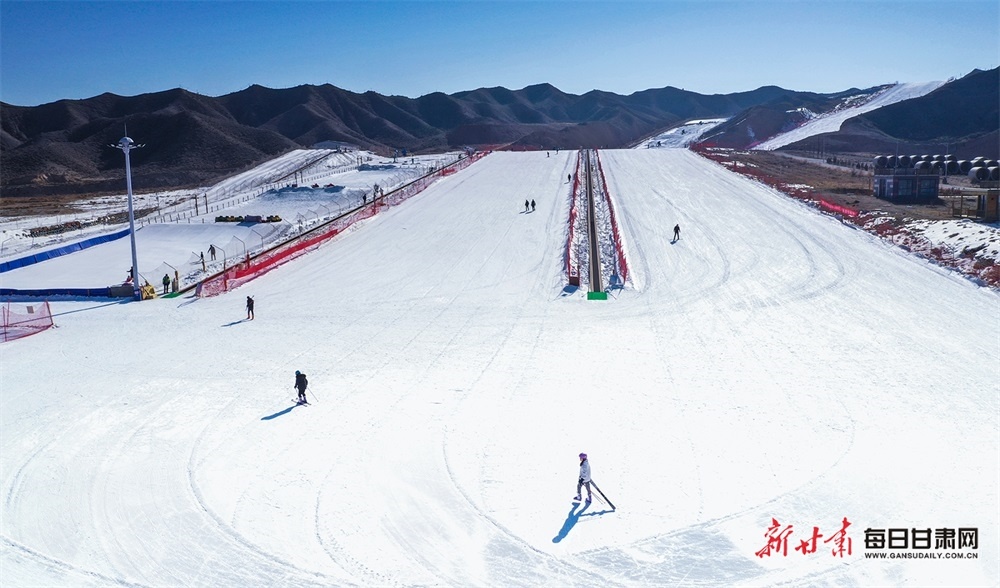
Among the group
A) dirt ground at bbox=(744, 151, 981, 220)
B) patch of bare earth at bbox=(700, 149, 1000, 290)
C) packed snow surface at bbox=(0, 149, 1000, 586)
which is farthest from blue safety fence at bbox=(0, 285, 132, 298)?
dirt ground at bbox=(744, 151, 981, 220)

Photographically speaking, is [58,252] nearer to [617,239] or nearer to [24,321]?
[24,321]

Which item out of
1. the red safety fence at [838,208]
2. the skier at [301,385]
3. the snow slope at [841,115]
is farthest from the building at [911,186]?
the snow slope at [841,115]

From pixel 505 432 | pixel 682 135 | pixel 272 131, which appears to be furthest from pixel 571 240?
pixel 682 135

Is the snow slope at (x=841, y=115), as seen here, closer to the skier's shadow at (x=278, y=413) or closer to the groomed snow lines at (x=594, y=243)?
the groomed snow lines at (x=594, y=243)

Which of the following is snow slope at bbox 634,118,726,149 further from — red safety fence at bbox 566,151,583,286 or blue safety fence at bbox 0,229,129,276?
blue safety fence at bbox 0,229,129,276

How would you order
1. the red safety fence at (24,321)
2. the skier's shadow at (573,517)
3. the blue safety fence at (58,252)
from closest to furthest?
1. the skier's shadow at (573,517)
2. the red safety fence at (24,321)
3. the blue safety fence at (58,252)

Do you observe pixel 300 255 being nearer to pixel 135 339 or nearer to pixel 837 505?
pixel 135 339
